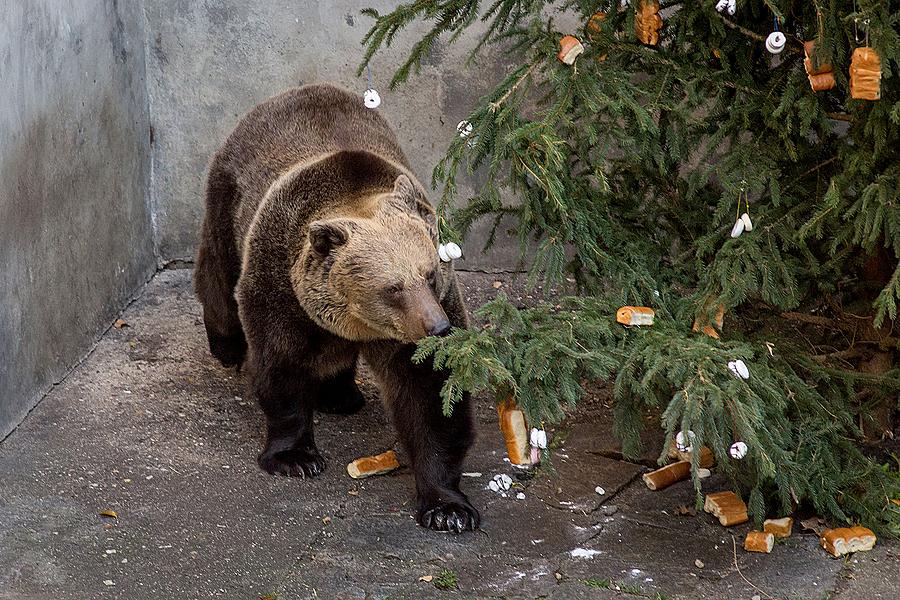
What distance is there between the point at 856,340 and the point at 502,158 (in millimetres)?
1922

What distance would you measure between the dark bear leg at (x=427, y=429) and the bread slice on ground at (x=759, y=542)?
1.12 metres

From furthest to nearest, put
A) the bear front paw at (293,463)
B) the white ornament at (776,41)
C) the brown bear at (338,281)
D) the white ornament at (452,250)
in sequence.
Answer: the bear front paw at (293,463)
the brown bear at (338,281)
the white ornament at (452,250)
the white ornament at (776,41)

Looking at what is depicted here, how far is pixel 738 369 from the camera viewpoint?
4.56 meters

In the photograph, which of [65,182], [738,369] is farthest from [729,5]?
[65,182]

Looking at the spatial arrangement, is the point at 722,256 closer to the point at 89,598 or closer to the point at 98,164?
the point at 89,598

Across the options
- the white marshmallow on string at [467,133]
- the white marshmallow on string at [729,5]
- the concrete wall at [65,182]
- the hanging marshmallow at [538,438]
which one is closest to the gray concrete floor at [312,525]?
the concrete wall at [65,182]

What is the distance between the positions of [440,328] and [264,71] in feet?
10.7

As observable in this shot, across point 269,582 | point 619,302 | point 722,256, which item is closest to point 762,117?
point 722,256

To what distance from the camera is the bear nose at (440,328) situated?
482 cm

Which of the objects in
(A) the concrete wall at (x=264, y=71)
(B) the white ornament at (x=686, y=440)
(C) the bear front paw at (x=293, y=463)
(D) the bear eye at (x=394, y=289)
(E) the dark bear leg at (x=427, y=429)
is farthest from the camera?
(A) the concrete wall at (x=264, y=71)

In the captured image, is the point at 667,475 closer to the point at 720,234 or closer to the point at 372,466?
the point at 720,234

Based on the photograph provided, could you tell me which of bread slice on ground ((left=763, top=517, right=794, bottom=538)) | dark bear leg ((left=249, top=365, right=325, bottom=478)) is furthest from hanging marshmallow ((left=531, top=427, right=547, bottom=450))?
dark bear leg ((left=249, top=365, right=325, bottom=478))

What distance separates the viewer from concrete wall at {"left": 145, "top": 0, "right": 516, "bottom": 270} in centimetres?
734

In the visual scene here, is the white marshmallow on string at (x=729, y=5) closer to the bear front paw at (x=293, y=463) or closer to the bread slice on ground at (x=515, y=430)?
the bread slice on ground at (x=515, y=430)
